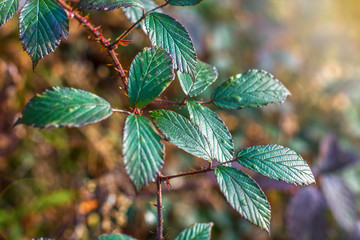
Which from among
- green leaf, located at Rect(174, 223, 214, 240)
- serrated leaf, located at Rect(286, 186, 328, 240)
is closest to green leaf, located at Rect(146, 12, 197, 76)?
green leaf, located at Rect(174, 223, 214, 240)

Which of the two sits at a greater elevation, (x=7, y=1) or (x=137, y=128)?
(x=7, y=1)

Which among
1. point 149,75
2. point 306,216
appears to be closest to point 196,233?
point 149,75

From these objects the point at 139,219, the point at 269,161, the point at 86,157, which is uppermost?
the point at 86,157

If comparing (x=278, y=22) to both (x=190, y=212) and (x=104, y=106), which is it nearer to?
(x=190, y=212)

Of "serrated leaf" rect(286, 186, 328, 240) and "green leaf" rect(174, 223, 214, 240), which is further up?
"serrated leaf" rect(286, 186, 328, 240)

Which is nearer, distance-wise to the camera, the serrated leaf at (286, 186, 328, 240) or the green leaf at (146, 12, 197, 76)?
the green leaf at (146, 12, 197, 76)

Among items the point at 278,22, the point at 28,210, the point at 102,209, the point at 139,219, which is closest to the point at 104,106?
the point at 102,209

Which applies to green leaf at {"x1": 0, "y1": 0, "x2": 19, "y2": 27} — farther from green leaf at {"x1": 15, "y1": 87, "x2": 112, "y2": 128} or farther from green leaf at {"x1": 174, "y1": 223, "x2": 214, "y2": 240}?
green leaf at {"x1": 174, "y1": 223, "x2": 214, "y2": 240}
